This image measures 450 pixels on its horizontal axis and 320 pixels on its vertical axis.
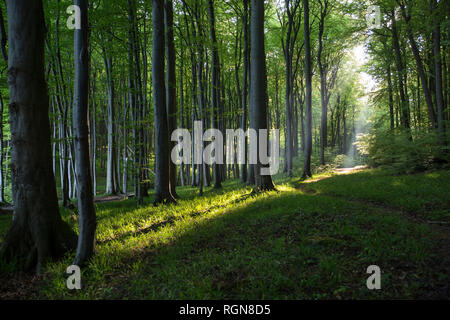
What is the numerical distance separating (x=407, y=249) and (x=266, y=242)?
2.19m

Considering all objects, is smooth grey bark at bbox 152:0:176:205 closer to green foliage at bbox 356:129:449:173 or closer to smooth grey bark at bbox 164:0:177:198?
smooth grey bark at bbox 164:0:177:198

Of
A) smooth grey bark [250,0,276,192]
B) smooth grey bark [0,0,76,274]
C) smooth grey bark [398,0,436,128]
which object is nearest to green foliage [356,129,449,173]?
smooth grey bark [398,0,436,128]

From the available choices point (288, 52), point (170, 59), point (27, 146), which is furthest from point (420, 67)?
point (27, 146)

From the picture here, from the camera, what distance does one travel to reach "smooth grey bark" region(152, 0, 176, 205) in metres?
7.86

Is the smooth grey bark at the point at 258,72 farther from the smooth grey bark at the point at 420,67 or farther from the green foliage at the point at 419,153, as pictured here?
the smooth grey bark at the point at 420,67

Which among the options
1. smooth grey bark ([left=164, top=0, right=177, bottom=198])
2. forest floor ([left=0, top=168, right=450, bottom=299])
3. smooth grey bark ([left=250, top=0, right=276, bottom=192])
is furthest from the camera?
smooth grey bark ([left=164, top=0, right=177, bottom=198])

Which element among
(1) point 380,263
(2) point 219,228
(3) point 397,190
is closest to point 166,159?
(2) point 219,228

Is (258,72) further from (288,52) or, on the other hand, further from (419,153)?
(288,52)

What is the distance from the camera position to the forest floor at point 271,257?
2809mm

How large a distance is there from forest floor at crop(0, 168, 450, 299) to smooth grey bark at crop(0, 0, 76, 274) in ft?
1.48

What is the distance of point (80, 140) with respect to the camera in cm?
359

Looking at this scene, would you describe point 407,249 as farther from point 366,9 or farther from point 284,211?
point 366,9

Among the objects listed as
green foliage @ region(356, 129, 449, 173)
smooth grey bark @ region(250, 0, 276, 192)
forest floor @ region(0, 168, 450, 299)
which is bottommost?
forest floor @ region(0, 168, 450, 299)

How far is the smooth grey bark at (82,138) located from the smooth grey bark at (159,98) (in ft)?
13.9
